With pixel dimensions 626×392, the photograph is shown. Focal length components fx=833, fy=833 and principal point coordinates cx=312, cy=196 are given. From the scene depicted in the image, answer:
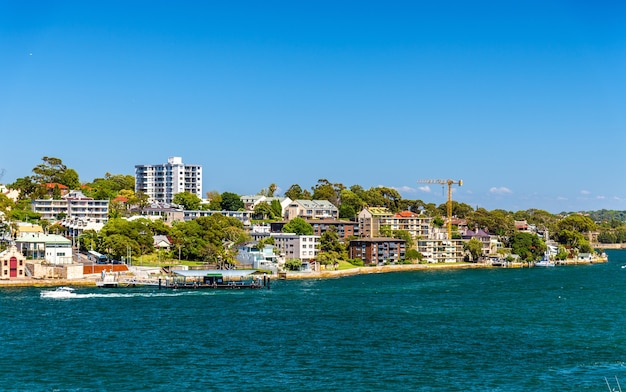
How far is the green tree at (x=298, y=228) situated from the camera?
83.4 m

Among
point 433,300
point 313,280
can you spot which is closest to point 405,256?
point 313,280

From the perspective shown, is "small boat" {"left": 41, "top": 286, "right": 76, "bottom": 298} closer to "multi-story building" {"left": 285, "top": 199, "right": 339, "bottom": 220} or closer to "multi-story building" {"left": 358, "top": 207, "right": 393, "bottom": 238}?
"multi-story building" {"left": 358, "top": 207, "right": 393, "bottom": 238}

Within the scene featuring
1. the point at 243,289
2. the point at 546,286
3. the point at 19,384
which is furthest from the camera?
the point at 546,286

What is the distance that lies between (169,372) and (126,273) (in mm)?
33918

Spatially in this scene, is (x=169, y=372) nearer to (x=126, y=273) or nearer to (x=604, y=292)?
(x=126, y=273)

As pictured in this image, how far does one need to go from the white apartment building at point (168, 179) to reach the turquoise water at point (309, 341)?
198 feet

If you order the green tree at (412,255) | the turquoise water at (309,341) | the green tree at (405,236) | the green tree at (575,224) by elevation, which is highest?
the green tree at (575,224)

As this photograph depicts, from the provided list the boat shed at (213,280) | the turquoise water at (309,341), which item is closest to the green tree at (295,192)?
the boat shed at (213,280)

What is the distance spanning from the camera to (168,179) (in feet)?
373

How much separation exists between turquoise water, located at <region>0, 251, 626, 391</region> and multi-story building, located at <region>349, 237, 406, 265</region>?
29679 mm

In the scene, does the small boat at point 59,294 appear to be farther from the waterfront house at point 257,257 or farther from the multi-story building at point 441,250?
the multi-story building at point 441,250

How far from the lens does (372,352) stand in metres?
30.0

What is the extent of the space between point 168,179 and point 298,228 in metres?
36.0

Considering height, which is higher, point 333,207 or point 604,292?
point 333,207
